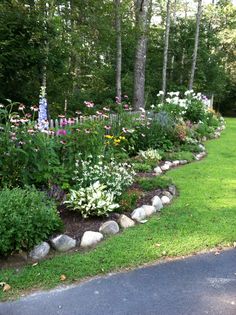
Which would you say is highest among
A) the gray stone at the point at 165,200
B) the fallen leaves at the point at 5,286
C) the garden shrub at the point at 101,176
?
the garden shrub at the point at 101,176

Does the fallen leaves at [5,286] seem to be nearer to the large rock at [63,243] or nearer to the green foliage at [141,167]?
the large rock at [63,243]

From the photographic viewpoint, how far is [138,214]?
4.20 metres

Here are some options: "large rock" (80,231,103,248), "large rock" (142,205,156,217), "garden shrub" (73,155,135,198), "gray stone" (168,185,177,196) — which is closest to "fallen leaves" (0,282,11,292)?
"large rock" (80,231,103,248)

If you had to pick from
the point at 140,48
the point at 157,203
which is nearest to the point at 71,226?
the point at 157,203

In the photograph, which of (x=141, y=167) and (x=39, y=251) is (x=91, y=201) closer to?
(x=39, y=251)

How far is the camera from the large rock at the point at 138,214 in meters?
4.18

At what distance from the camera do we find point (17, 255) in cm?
330

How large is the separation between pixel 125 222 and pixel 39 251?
1116 millimetres

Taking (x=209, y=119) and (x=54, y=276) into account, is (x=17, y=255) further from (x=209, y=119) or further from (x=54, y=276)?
(x=209, y=119)

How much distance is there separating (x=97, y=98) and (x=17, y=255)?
39.4 ft

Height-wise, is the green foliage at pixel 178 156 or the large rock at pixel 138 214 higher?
the green foliage at pixel 178 156

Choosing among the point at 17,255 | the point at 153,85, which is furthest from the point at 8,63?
the point at 153,85

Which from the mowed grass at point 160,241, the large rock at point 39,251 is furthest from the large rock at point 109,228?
the large rock at point 39,251

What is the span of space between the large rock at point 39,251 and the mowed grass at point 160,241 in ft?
0.31
